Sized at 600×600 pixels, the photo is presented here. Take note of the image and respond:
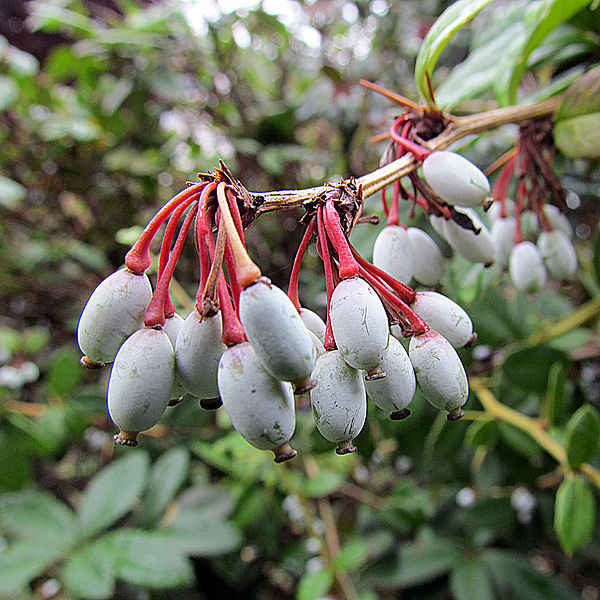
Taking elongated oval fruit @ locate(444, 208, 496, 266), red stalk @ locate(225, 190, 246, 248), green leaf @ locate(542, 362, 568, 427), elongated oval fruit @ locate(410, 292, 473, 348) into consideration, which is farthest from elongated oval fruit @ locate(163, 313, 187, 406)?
green leaf @ locate(542, 362, 568, 427)

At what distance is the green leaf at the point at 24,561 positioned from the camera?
0.92 m

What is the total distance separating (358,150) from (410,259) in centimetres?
100

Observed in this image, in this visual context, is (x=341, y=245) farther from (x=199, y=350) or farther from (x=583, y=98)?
(x=583, y=98)

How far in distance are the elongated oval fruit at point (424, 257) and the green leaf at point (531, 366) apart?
36 cm

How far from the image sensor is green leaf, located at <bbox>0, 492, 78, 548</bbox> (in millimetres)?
1038

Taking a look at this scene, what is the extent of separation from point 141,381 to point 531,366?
71 centimetres

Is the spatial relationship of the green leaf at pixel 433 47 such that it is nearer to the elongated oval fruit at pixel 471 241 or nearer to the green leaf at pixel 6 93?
the elongated oval fruit at pixel 471 241

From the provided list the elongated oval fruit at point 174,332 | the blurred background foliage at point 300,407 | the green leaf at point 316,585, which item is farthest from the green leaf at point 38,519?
the elongated oval fruit at point 174,332

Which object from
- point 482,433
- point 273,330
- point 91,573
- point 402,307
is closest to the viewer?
point 273,330

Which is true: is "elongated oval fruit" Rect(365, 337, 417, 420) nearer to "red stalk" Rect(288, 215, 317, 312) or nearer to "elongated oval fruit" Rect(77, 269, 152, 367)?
"red stalk" Rect(288, 215, 317, 312)

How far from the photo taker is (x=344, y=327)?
0.40 m

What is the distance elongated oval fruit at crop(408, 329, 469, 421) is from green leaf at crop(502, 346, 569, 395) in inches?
19.3

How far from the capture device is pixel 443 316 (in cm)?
49

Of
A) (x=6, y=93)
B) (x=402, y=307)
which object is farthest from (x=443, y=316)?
(x=6, y=93)
